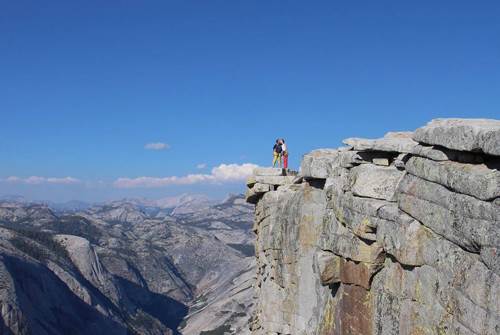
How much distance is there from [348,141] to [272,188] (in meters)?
15.2

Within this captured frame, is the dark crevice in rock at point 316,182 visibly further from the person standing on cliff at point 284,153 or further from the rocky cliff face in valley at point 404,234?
the person standing on cliff at point 284,153

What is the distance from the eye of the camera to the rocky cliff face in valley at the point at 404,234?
11930mm

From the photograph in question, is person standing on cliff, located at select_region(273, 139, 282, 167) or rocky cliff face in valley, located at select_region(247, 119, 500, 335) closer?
rocky cliff face in valley, located at select_region(247, 119, 500, 335)

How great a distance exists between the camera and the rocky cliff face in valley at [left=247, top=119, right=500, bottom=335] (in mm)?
11930

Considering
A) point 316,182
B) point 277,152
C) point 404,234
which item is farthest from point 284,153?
point 404,234

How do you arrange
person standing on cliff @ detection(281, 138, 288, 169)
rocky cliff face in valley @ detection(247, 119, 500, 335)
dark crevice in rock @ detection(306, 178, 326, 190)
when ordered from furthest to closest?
person standing on cliff @ detection(281, 138, 288, 169), dark crevice in rock @ detection(306, 178, 326, 190), rocky cliff face in valley @ detection(247, 119, 500, 335)

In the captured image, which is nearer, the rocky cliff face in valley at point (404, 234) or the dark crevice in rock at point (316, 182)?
the rocky cliff face in valley at point (404, 234)

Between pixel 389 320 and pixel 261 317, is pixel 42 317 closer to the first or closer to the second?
pixel 261 317

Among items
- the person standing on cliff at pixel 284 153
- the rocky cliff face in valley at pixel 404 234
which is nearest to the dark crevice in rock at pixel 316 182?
the rocky cliff face in valley at pixel 404 234

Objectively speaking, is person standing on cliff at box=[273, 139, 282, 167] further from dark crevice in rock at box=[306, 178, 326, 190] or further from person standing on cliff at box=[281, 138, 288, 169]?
dark crevice in rock at box=[306, 178, 326, 190]

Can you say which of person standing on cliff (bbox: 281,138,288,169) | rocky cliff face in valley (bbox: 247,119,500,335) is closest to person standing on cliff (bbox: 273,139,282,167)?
person standing on cliff (bbox: 281,138,288,169)

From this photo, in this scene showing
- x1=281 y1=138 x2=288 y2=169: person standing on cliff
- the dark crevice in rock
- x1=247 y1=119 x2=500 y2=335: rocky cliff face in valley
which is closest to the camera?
x1=247 y1=119 x2=500 y2=335: rocky cliff face in valley

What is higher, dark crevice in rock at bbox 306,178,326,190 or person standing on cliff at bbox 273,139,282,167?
person standing on cliff at bbox 273,139,282,167

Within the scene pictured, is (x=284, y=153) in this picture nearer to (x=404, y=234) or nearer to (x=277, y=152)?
(x=277, y=152)
